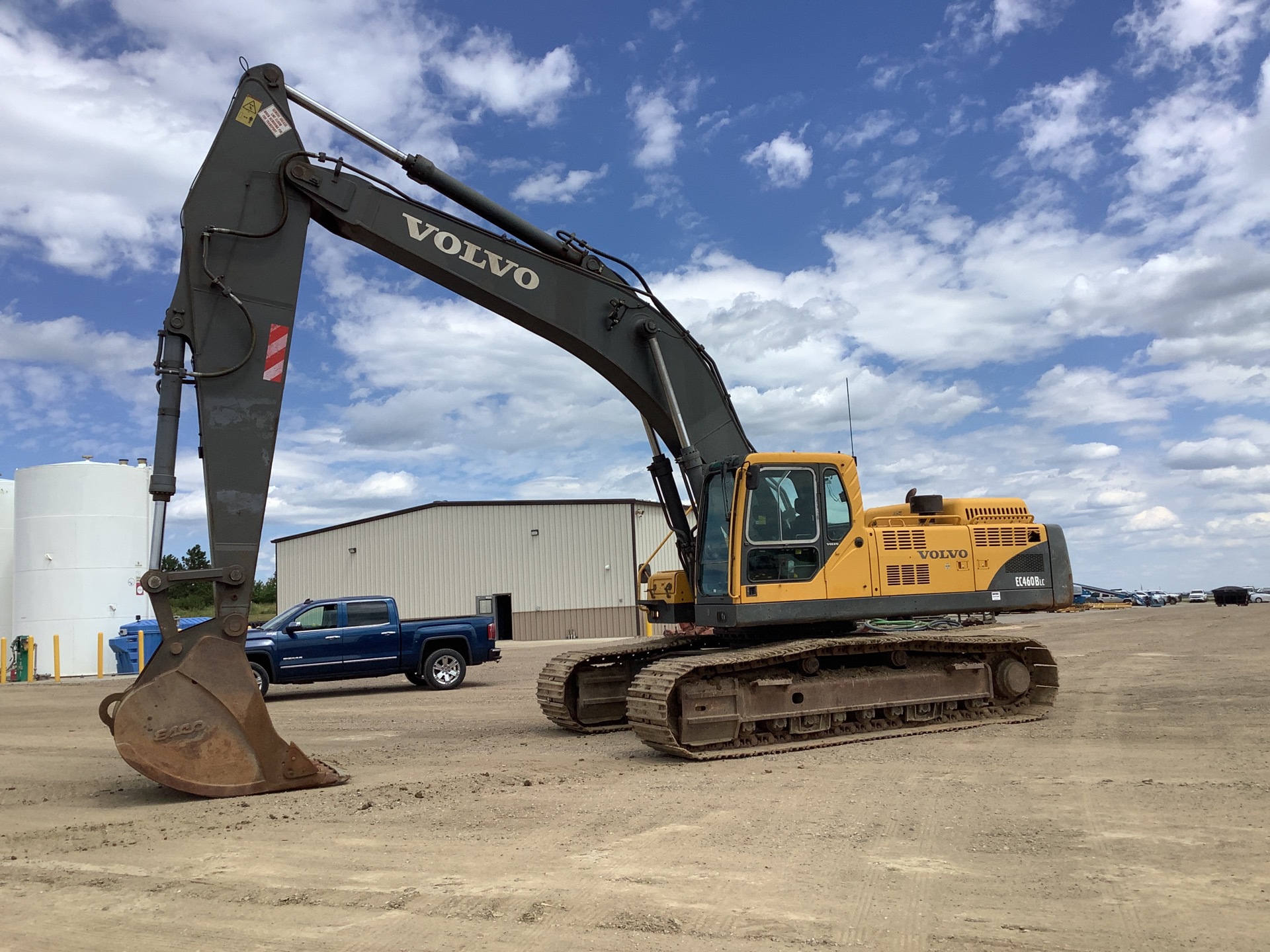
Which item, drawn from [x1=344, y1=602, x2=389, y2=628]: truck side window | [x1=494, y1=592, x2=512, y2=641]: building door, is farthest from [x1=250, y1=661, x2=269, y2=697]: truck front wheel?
[x1=494, y1=592, x2=512, y2=641]: building door

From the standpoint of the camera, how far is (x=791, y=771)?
8.74m

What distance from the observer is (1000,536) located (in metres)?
11.2

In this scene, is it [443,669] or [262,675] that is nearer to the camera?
[262,675]

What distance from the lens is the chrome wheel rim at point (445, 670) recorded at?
18906 mm

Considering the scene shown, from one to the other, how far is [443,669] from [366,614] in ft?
6.09

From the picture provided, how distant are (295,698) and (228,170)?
40.2 ft

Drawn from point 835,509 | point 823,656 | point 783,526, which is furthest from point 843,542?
point 823,656

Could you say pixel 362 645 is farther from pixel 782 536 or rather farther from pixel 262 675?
pixel 782 536

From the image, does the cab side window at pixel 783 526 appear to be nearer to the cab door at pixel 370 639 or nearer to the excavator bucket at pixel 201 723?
the excavator bucket at pixel 201 723

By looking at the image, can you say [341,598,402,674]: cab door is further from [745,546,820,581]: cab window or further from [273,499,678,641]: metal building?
[273,499,678,641]: metal building

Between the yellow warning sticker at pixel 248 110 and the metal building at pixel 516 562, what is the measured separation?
103 feet

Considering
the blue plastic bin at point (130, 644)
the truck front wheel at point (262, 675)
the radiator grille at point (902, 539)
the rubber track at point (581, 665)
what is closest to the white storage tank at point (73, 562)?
the blue plastic bin at point (130, 644)

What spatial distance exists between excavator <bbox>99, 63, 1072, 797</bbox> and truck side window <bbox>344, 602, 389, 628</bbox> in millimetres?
7627

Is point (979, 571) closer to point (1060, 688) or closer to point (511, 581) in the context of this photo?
point (1060, 688)
